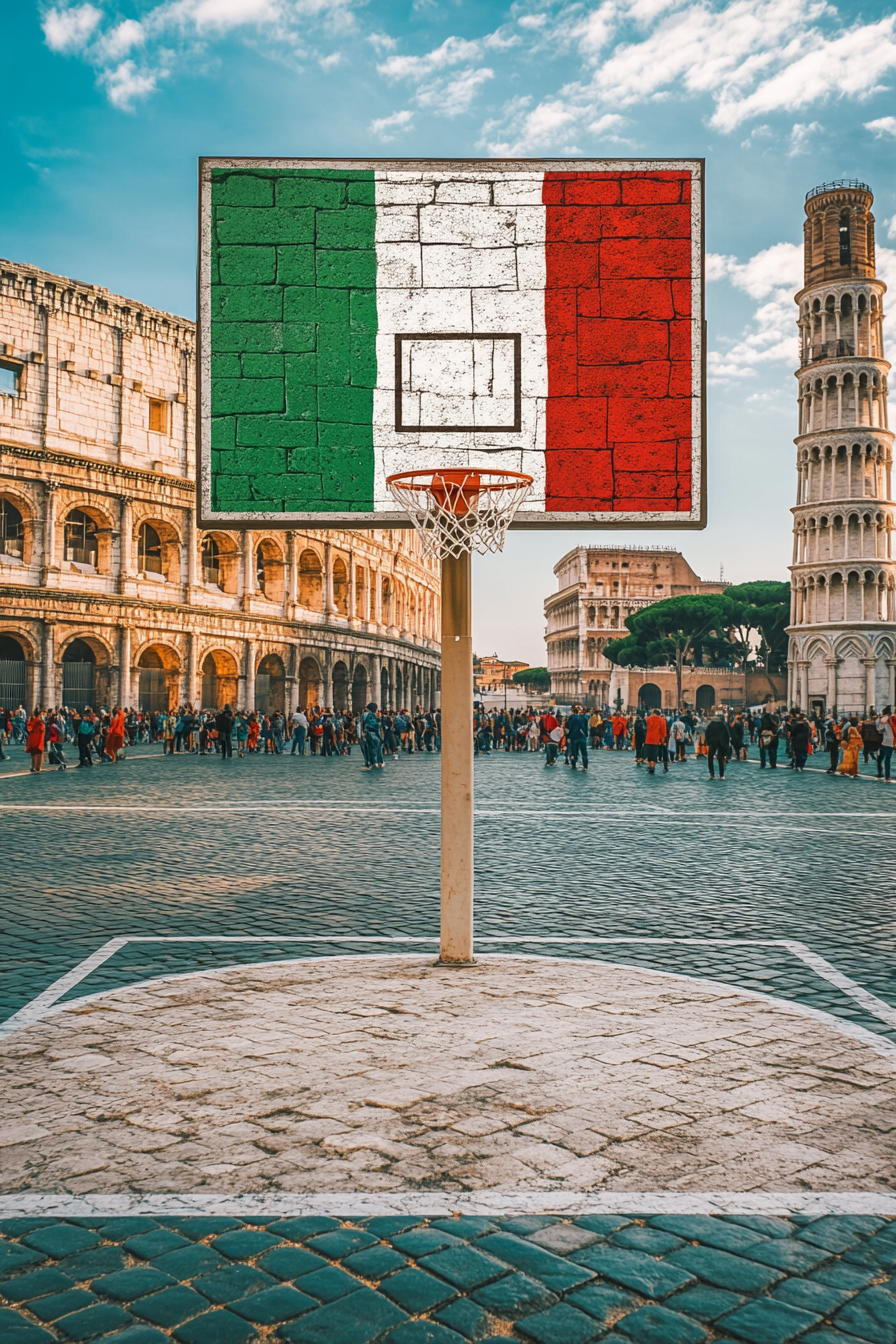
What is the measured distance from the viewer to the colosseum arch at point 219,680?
43.1 m

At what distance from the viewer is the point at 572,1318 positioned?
2271 mm

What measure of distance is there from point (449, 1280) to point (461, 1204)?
0.36 m

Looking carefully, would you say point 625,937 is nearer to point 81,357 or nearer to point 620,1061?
point 620,1061

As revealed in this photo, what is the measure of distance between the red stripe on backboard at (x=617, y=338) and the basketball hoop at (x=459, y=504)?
0.82 ft

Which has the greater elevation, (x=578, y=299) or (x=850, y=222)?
(x=850, y=222)

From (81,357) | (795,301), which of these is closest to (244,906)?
(81,357)

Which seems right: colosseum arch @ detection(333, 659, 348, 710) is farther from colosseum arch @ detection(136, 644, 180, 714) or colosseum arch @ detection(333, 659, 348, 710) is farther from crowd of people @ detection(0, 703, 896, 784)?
colosseum arch @ detection(136, 644, 180, 714)

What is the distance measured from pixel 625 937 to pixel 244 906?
2630mm

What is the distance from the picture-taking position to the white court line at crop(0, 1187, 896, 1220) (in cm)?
272

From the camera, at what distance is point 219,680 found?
43.6 meters

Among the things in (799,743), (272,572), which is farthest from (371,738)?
(272,572)

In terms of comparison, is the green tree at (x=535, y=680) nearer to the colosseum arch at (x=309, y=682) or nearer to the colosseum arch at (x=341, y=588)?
the colosseum arch at (x=341, y=588)

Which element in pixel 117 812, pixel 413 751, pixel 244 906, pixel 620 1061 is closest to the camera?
pixel 620 1061

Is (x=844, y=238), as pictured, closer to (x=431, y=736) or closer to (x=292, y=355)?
(x=431, y=736)
